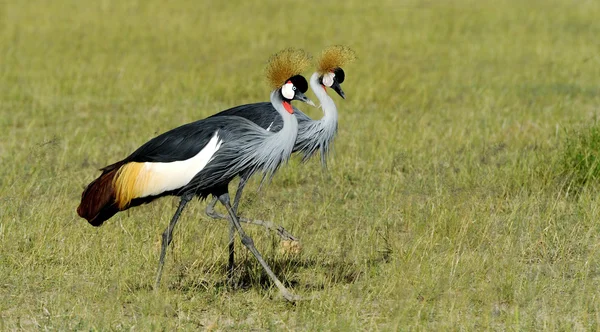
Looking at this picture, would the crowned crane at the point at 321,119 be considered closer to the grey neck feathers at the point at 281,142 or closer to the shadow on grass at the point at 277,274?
the shadow on grass at the point at 277,274

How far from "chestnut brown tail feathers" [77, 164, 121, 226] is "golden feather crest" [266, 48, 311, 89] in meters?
0.83

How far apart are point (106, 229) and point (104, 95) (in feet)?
15.4

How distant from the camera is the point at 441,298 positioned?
456 centimetres

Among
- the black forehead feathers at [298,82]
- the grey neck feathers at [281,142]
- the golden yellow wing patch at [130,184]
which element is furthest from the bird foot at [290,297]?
the black forehead feathers at [298,82]

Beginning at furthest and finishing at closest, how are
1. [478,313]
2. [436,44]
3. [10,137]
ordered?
1. [436,44]
2. [10,137]
3. [478,313]

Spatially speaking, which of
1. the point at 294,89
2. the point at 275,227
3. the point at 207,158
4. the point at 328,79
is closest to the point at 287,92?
the point at 294,89

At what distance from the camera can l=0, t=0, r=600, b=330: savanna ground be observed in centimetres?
446

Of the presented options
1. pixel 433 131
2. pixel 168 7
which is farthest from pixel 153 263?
pixel 168 7

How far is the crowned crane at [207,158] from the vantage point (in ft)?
14.5

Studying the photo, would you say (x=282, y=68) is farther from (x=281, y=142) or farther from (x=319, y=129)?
(x=319, y=129)

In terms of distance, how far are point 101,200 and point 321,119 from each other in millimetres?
1284

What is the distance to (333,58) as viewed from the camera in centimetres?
527

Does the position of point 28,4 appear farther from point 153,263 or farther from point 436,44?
point 153,263

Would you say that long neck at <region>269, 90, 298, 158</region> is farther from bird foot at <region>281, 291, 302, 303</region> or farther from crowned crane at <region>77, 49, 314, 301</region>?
bird foot at <region>281, 291, 302, 303</region>
